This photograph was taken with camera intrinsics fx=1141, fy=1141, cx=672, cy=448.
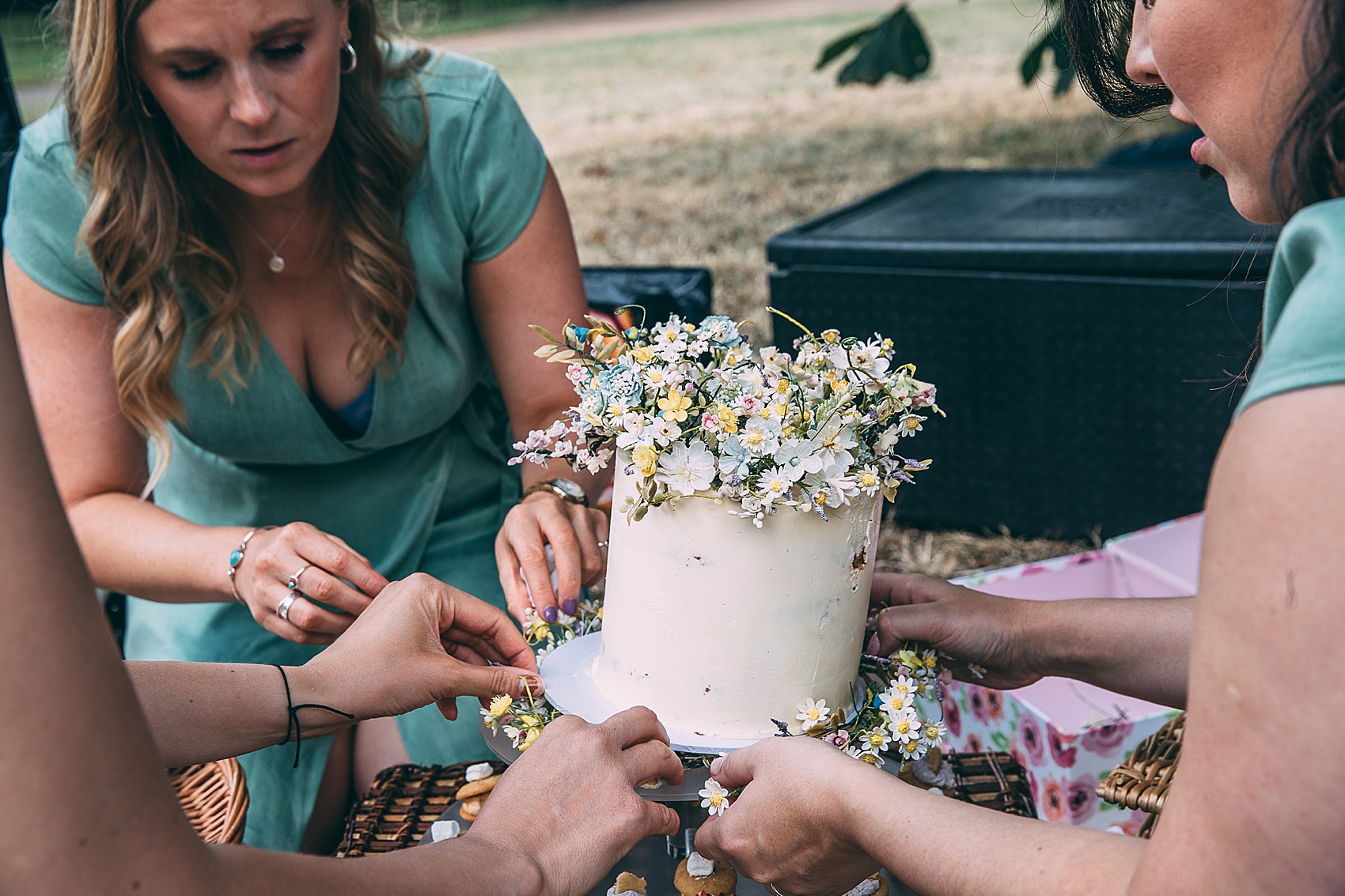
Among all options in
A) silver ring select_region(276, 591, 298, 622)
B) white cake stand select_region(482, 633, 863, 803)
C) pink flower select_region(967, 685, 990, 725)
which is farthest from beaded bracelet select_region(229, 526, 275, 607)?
pink flower select_region(967, 685, 990, 725)

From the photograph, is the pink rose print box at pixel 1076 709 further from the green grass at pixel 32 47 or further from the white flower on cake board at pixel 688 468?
the green grass at pixel 32 47

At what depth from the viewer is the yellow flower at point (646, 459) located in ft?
3.30

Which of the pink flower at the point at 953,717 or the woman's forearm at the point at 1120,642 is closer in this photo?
the woman's forearm at the point at 1120,642

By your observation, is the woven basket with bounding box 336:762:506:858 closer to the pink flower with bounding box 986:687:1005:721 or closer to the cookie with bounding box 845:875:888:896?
the cookie with bounding box 845:875:888:896

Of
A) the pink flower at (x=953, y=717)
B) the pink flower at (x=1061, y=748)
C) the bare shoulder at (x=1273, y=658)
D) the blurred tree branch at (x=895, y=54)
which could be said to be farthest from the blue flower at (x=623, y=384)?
the blurred tree branch at (x=895, y=54)

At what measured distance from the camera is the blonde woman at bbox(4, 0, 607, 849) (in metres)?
1.46

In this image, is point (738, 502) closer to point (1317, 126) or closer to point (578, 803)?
point (578, 803)

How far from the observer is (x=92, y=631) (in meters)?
0.56

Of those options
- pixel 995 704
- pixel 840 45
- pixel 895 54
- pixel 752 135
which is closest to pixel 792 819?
pixel 995 704

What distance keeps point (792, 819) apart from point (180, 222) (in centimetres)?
118

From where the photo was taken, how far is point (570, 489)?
Result: 1.55m

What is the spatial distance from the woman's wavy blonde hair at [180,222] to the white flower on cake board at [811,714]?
2.93 feet

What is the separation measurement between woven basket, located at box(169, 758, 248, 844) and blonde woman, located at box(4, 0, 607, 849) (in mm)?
83

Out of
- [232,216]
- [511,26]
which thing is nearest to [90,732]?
[232,216]
